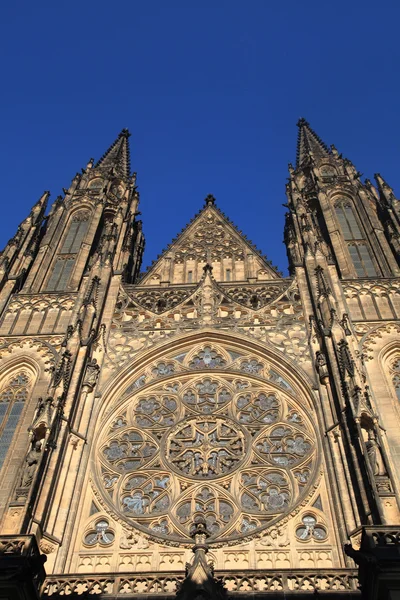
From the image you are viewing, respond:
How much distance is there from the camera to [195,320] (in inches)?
755

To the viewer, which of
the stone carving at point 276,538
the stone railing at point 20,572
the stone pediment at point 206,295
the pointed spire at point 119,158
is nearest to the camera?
the stone railing at point 20,572

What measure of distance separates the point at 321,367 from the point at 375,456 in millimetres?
3876

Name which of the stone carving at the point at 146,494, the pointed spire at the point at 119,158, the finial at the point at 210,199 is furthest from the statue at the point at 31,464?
the pointed spire at the point at 119,158

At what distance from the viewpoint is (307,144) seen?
31.8 m

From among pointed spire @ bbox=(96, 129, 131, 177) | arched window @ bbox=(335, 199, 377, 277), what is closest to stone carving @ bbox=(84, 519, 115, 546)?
arched window @ bbox=(335, 199, 377, 277)

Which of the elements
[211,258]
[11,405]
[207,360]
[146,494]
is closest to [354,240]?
[211,258]

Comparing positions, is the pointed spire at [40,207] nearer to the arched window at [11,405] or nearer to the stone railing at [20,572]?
the arched window at [11,405]

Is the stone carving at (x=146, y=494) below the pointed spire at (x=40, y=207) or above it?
below

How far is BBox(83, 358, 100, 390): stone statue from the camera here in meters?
16.7

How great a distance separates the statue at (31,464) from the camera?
13023 mm

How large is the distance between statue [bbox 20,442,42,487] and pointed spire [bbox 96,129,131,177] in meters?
18.4

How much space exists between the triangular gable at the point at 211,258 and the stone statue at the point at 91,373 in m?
5.50

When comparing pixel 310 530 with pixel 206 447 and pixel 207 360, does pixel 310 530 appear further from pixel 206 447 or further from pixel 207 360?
pixel 207 360

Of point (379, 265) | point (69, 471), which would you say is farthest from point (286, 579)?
point (379, 265)
